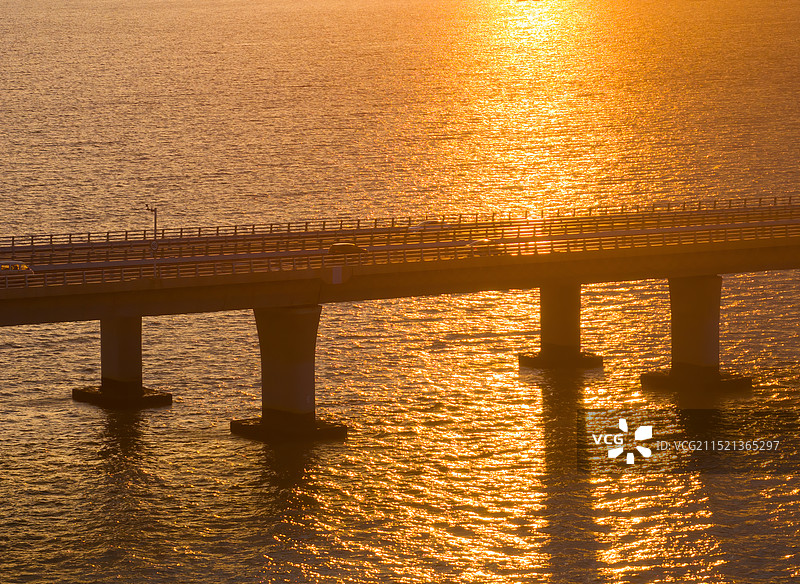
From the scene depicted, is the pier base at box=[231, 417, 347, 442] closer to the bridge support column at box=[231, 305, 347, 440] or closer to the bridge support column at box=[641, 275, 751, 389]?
the bridge support column at box=[231, 305, 347, 440]

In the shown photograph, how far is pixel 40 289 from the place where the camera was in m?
76.8

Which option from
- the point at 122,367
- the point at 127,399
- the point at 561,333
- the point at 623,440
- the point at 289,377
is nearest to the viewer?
the point at 623,440

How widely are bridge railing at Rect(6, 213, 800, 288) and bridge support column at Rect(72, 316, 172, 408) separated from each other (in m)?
11.2

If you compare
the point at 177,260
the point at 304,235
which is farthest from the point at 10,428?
the point at 304,235

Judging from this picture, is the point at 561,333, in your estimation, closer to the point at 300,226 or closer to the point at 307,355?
the point at 307,355

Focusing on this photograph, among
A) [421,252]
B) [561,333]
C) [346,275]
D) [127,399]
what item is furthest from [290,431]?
[561,333]

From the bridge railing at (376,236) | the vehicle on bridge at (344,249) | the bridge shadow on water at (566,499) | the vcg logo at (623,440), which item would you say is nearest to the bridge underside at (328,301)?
the vehicle on bridge at (344,249)

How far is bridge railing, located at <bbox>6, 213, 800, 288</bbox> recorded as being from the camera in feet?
265

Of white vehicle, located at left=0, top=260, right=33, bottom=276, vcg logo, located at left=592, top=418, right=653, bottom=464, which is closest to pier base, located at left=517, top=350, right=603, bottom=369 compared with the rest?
vcg logo, located at left=592, top=418, right=653, bottom=464

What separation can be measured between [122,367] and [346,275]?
18298 mm

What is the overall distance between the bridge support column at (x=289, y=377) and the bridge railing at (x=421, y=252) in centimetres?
294

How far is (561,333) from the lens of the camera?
107 metres

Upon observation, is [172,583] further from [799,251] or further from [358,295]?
[799,251]

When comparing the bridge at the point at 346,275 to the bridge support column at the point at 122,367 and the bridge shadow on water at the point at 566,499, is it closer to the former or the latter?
the bridge support column at the point at 122,367
